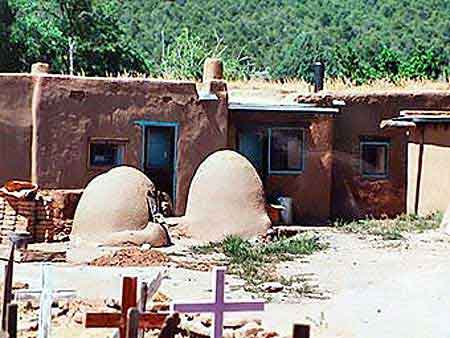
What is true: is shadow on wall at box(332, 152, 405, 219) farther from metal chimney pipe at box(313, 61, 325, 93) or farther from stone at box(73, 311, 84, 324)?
stone at box(73, 311, 84, 324)

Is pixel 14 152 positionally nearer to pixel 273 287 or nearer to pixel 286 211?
pixel 286 211

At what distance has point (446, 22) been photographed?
57719mm

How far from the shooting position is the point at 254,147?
75.2 ft

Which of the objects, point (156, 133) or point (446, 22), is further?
point (446, 22)

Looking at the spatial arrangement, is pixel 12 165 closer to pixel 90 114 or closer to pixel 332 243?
pixel 90 114

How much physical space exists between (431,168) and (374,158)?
2631mm

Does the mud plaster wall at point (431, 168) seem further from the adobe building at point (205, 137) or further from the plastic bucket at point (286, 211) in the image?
the plastic bucket at point (286, 211)

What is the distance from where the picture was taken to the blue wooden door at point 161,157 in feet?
70.7

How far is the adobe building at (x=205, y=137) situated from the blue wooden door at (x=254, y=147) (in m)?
0.02

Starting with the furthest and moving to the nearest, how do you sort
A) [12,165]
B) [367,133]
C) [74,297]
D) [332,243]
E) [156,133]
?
[367,133]
[156,133]
[12,165]
[332,243]
[74,297]

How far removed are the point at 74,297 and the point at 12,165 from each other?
9.46 metres

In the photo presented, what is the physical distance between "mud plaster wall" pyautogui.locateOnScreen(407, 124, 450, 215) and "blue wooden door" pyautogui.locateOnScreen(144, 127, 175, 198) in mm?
5460

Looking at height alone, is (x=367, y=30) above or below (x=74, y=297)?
above

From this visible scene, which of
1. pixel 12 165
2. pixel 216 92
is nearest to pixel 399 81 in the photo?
pixel 216 92
